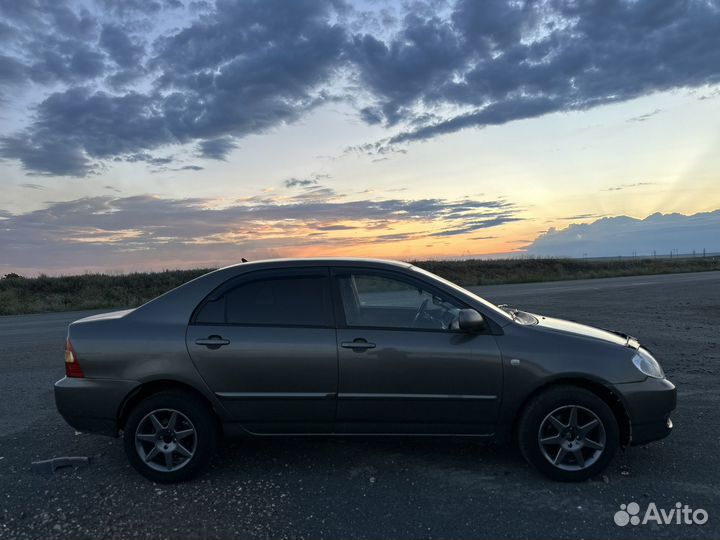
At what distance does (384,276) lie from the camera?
4.29 metres

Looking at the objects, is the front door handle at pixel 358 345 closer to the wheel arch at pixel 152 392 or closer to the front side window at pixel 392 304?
the front side window at pixel 392 304

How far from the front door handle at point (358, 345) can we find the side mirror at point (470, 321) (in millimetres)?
675

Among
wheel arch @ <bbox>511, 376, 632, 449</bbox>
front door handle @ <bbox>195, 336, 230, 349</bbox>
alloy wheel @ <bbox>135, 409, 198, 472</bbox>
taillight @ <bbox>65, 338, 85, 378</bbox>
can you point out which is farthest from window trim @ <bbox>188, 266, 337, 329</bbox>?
wheel arch @ <bbox>511, 376, 632, 449</bbox>

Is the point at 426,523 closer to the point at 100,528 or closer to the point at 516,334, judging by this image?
the point at 516,334

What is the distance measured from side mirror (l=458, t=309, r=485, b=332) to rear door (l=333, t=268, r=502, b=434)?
0.07 metres

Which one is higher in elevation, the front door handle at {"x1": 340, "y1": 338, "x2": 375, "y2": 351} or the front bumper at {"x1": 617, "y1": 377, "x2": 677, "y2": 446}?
the front door handle at {"x1": 340, "y1": 338, "x2": 375, "y2": 351}

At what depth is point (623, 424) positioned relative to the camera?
13.1ft

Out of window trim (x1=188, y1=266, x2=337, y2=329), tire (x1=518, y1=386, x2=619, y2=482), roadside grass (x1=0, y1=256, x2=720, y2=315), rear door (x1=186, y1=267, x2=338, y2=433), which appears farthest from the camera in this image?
roadside grass (x1=0, y1=256, x2=720, y2=315)

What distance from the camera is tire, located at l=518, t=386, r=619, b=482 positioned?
12.7ft

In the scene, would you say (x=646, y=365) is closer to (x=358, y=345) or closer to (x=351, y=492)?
(x=358, y=345)

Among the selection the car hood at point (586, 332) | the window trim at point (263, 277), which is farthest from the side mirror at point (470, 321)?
the window trim at point (263, 277)

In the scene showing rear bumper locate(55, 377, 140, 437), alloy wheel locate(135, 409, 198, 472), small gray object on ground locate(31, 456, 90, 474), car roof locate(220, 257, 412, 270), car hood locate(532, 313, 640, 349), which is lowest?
small gray object on ground locate(31, 456, 90, 474)

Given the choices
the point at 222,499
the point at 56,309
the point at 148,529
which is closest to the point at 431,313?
the point at 222,499

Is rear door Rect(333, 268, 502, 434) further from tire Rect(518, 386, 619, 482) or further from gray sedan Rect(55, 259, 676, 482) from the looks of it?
tire Rect(518, 386, 619, 482)
